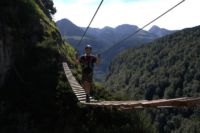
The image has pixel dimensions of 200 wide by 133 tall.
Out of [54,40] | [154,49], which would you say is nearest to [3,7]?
[54,40]

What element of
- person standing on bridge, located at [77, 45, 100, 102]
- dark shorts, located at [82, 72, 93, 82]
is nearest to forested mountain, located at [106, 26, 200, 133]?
dark shorts, located at [82, 72, 93, 82]

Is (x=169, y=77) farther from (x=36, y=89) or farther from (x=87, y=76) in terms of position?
(x=87, y=76)

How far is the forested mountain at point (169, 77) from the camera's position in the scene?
134 meters

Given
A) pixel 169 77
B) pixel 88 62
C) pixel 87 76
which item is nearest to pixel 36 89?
pixel 87 76

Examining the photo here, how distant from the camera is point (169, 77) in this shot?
535 feet

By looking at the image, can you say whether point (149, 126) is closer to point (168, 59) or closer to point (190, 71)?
point (190, 71)

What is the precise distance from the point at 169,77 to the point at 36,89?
10562 cm

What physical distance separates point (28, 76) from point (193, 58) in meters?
109

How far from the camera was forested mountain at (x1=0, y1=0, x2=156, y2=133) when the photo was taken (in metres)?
58.2

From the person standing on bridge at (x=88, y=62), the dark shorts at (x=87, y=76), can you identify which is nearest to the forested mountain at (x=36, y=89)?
the dark shorts at (x=87, y=76)

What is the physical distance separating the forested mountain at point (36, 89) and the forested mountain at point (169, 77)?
60.1m

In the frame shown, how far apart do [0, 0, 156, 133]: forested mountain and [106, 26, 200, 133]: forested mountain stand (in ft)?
197

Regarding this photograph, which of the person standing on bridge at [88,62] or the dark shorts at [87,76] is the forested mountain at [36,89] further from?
the person standing on bridge at [88,62]

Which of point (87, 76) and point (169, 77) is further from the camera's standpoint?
point (169, 77)
